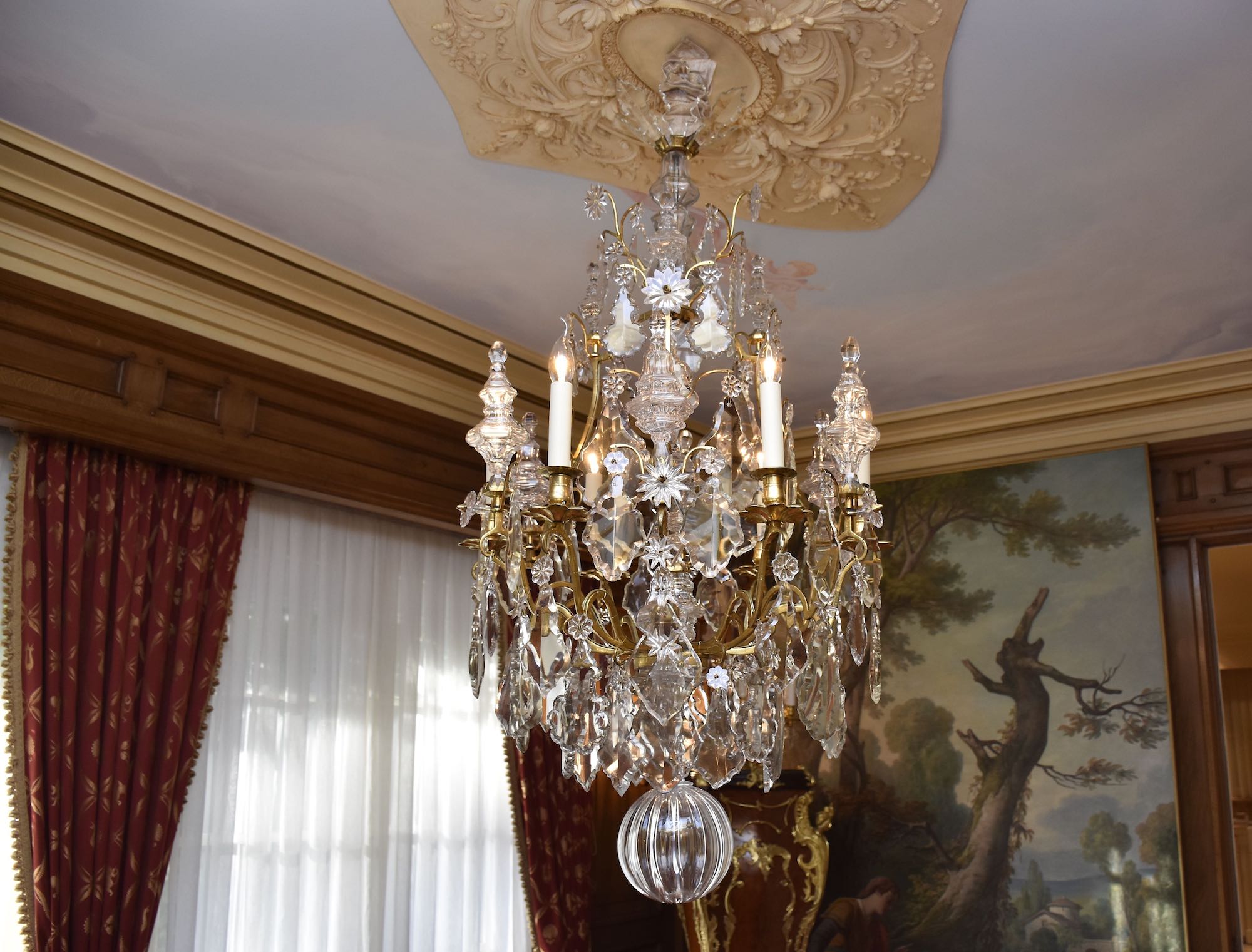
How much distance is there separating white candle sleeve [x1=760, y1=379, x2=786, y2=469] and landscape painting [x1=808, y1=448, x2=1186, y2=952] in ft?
9.81

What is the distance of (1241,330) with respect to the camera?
396 centimetres

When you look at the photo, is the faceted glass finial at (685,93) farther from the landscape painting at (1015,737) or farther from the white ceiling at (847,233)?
the landscape painting at (1015,737)

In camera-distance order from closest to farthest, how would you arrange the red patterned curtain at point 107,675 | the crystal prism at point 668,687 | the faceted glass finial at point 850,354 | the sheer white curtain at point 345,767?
the crystal prism at point 668,687, the faceted glass finial at point 850,354, the red patterned curtain at point 107,675, the sheer white curtain at point 345,767

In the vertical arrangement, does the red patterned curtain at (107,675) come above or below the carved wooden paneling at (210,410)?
below

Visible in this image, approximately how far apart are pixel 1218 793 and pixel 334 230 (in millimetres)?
3852

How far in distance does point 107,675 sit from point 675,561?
198cm

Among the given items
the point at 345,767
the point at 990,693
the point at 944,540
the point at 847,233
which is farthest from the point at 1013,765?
the point at 345,767

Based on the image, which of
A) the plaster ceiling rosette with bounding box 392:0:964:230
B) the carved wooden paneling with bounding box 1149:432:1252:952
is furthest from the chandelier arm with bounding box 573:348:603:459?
the carved wooden paneling with bounding box 1149:432:1252:952

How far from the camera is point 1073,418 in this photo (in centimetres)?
466

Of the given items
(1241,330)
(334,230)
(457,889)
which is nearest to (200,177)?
(334,230)

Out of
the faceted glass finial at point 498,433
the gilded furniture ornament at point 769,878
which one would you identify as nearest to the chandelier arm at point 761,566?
the faceted glass finial at point 498,433

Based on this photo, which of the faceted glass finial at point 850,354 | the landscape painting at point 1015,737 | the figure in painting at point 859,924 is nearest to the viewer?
the faceted glass finial at point 850,354

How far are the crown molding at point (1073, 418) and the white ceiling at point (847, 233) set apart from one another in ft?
0.65

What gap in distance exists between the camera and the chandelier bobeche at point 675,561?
1938 millimetres
